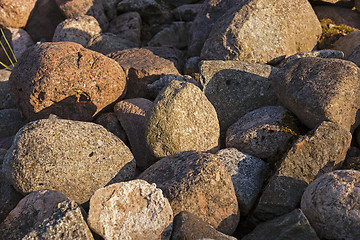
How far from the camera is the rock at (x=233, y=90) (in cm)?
521

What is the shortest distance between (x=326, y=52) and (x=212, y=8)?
91.3 inches

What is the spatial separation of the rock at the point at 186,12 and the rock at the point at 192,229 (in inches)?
236

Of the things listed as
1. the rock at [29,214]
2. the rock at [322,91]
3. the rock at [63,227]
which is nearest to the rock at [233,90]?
the rock at [322,91]

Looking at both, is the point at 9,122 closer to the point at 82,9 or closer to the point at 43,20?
the point at 82,9

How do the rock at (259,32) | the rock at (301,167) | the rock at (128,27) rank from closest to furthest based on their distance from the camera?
the rock at (301,167) → the rock at (259,32) → the rock at (128,27)

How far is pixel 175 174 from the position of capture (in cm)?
378

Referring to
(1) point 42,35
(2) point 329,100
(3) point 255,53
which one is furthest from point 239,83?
(1) point 42,35

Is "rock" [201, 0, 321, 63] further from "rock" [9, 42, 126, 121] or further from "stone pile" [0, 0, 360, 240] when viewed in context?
"rock" [9, 42, 126, 121]

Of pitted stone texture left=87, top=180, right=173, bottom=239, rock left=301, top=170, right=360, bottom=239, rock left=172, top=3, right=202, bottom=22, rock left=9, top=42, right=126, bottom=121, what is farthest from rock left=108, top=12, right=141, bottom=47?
rock left=301, top=170, right=360, bottom=239

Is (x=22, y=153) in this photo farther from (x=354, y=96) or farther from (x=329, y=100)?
(x=354, y=96)

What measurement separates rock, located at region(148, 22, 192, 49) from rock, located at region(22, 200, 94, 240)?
527cm

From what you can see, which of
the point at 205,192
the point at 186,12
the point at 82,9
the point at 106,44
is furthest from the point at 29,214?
the point at 186,12

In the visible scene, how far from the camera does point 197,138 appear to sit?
445 cm

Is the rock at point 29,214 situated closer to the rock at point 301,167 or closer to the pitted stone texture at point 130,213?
the pitted stone texture at point 130,213
